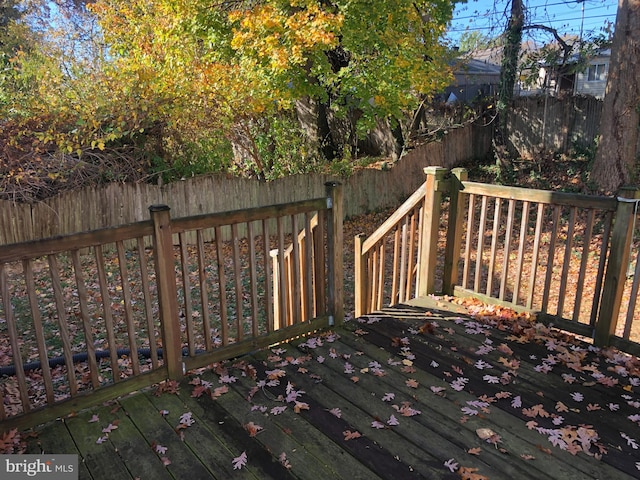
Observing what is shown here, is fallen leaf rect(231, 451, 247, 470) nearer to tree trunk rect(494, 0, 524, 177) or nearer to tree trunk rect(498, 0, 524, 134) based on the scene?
tree trunk rect(494, 0, 524, 177)

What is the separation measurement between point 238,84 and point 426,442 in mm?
7516

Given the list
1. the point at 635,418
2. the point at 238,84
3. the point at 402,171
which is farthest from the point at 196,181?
the point at 635,418

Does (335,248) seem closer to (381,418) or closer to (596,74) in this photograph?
(381,418)

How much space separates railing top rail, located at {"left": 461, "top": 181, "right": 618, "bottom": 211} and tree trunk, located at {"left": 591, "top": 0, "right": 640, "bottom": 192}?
586 cm

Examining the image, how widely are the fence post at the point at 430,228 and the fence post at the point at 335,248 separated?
0.98 metres

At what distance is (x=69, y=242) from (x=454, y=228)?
130 inches

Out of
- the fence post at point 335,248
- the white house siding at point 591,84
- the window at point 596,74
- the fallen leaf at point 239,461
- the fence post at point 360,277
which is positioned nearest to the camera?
the fallen leaf at point 239,461

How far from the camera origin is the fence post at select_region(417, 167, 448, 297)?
169 inches

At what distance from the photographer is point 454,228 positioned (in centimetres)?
455

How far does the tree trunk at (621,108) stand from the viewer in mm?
8250

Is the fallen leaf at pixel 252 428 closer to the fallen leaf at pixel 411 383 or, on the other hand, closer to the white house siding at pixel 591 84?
the fallen leaf at pixel 411 383

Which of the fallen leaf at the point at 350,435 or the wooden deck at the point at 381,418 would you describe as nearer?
the wooden deck at the point at 381,418

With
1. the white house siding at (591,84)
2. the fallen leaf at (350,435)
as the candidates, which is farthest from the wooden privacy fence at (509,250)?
the white house siding at (591,84)

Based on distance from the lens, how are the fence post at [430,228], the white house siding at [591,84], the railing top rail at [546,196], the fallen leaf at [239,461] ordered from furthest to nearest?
the white house siding at [591,84] < the fence post at [430,228] < the railing top rail at [546,196] < the fallen leaf at [239,461]
